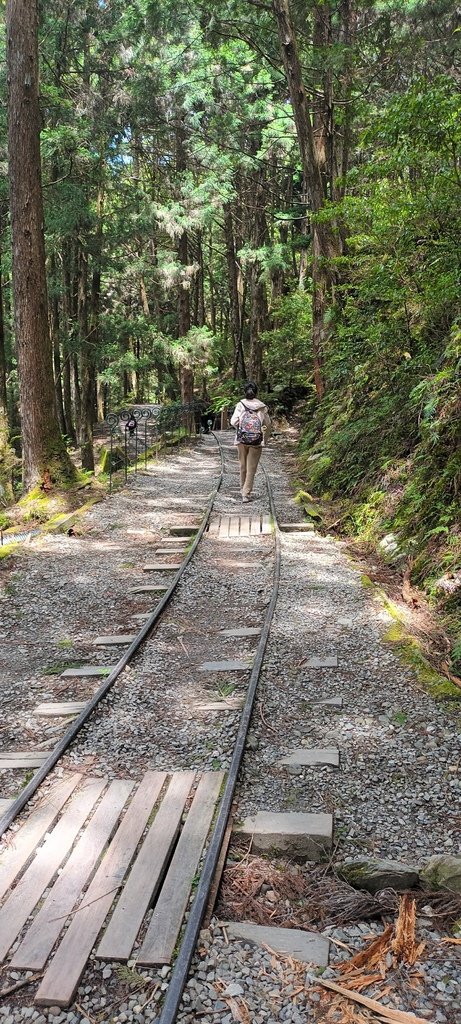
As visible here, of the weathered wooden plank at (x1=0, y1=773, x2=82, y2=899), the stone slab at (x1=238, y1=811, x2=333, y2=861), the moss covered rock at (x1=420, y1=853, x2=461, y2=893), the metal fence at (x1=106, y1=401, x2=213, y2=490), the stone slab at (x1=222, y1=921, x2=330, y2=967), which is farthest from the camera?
the metal fence at (x1=106, y1=401, x2=213, y2=490)

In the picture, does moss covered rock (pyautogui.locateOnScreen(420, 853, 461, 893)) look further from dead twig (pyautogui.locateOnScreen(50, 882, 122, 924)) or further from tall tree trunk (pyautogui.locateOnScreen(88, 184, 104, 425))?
tall tree trunk (pyautogui.locateOnScreen(88, 184, 104, 425))

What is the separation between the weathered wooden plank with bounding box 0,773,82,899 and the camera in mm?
3269

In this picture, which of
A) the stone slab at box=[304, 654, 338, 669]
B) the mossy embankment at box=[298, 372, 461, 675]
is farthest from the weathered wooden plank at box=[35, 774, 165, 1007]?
the mossy embankment at box=[298, 372, 461, 675]

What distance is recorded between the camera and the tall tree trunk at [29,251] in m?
10.6

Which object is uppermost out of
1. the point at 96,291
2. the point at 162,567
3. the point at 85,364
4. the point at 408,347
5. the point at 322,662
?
the point at 96,291

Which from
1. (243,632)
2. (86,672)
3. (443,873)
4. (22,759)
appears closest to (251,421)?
(243,632)

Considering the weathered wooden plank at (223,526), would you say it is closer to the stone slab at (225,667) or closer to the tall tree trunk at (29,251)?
the tall tree trunk at (29,251)

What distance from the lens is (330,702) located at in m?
4.94

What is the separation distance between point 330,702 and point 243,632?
1535 millimetres

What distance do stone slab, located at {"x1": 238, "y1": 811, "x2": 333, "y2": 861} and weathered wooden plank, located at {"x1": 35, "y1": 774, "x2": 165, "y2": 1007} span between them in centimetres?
62

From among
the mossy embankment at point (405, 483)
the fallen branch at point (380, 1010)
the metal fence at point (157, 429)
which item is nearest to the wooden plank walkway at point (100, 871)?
the fallen branch at point (380, 1010)

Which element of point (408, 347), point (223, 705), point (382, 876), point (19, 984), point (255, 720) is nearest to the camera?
point (19, 984)

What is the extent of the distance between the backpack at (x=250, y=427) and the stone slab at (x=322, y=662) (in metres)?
5.83

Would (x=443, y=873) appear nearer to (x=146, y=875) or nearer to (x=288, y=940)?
(x=288, y=940)
